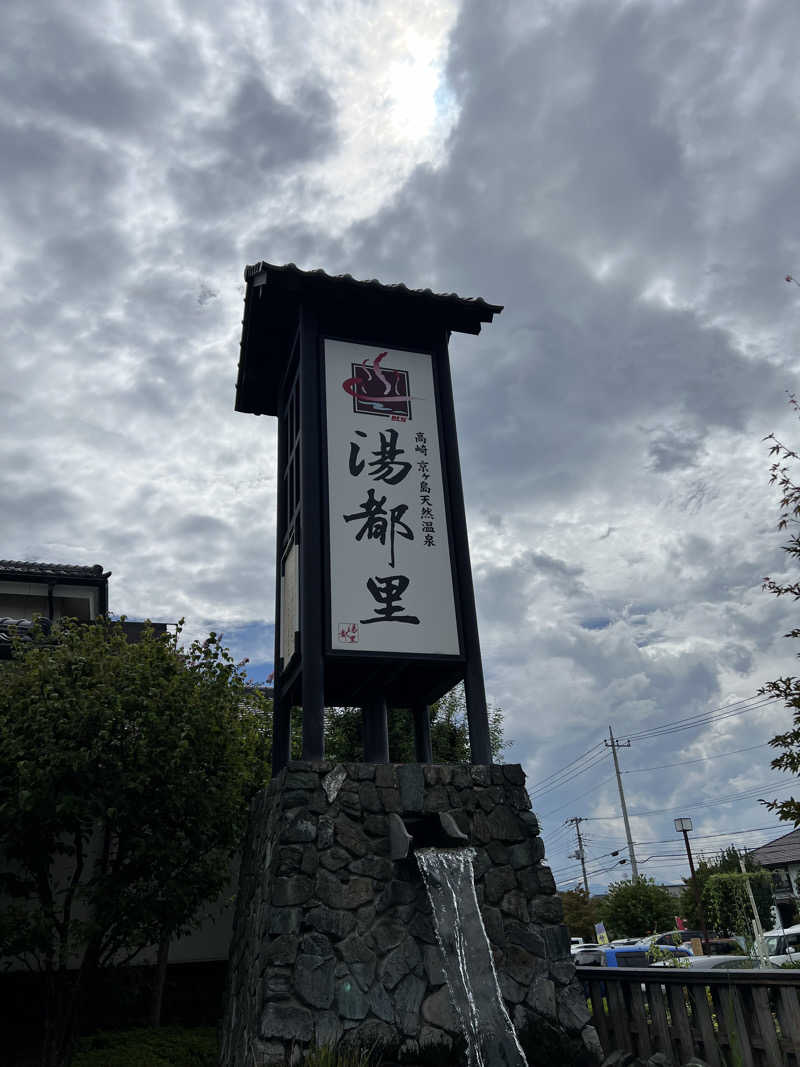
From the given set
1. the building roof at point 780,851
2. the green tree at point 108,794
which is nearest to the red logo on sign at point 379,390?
the green tree at point 108,794

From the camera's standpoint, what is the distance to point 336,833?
884 centimetres

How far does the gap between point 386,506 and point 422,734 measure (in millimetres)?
3555

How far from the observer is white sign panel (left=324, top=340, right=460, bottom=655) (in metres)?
10.4

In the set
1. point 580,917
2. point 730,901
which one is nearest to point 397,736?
point 730,901

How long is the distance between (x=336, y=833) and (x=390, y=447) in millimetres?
5443

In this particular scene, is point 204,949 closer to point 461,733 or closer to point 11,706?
point 11,706

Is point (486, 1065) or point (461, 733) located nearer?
point (486, 1065)

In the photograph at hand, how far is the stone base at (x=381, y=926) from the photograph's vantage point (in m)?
7.95

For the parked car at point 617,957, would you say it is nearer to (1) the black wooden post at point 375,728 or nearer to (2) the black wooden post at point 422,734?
(2) the black wooden post at point 422,734

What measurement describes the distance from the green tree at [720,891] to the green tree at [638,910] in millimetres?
1566

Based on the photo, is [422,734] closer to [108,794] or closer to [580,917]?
[108,794]

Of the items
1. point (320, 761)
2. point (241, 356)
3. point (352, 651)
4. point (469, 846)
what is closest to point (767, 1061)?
point (469, 846)

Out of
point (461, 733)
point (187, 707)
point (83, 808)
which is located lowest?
point (83, 808)

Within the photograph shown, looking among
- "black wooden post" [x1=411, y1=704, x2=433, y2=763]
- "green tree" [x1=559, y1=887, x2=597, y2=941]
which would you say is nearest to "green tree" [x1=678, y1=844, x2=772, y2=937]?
"green tree" [x1=559, y1=887, x2=597, y2=941]
